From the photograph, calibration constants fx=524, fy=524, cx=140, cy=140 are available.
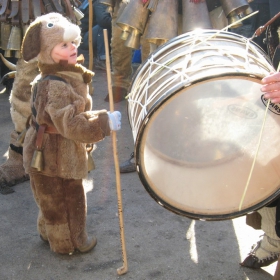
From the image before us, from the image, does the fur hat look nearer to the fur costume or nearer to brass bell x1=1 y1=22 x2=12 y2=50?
the fur costume

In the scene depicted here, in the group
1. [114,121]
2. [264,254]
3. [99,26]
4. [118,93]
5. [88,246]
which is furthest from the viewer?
[99,26]

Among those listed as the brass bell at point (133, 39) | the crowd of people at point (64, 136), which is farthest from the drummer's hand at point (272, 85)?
the brass bell at point (133, 39)

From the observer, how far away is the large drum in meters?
2.17

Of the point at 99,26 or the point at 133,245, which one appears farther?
the point at 99,26

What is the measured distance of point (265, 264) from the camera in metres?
2.69

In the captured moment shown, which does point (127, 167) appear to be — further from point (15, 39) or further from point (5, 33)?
point (5, 33)

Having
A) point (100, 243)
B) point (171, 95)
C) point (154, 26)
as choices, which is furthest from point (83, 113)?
point (154, 26)

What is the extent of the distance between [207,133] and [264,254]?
31.0 inches

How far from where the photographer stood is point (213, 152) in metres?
2.39

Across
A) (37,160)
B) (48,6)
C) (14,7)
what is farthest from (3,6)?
(37,160)

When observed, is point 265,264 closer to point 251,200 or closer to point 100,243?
point 251,200

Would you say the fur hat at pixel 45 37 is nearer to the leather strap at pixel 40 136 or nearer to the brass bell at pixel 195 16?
the leather strap at pixel 40 136

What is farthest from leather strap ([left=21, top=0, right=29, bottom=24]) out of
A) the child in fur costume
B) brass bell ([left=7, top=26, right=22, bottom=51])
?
the child in fur costume

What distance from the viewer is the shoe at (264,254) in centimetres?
266
